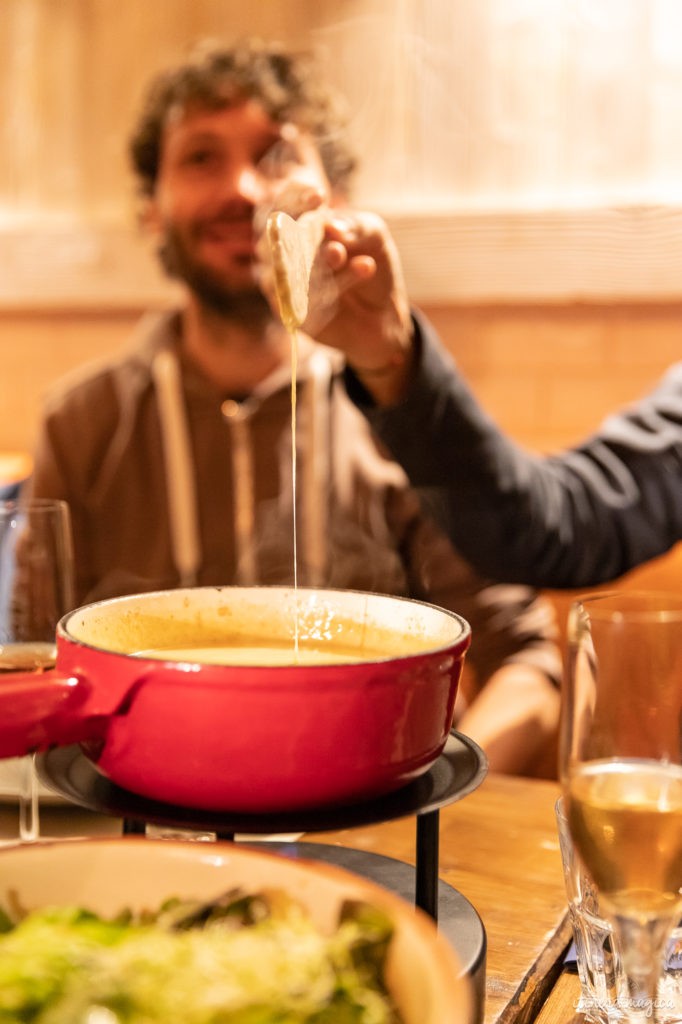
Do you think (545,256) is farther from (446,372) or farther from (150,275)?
(446,372)

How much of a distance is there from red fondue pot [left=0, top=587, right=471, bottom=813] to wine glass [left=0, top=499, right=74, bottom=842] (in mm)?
331

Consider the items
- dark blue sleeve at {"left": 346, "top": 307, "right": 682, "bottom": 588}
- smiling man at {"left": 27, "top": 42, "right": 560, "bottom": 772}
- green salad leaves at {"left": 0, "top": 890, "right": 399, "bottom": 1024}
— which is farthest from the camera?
smiling man at {"left": 27, "top": 42, "right": 560, "bottom": 772}

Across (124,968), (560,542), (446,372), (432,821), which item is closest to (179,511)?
(560,542)

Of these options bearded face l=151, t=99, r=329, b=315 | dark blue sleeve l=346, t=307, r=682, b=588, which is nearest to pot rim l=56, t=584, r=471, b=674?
dark blue sleeve l=346, t=307, r=682, b=588

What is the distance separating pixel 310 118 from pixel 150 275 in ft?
2.45

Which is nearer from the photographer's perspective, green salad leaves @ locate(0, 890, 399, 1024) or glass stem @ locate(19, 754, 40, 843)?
green salad leaves @ locate(0, 890, 399, 1024)

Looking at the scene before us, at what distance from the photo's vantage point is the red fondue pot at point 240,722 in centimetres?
53

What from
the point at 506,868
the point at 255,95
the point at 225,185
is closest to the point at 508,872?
the point at 506,868

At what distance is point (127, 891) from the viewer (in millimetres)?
487

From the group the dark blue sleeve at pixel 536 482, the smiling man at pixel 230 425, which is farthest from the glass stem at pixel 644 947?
the smiling man at pixel 230 425

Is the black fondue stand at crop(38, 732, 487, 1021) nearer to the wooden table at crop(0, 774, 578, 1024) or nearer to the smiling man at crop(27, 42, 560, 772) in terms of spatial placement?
the wooden table at crop(0, 774, 578, 1024)

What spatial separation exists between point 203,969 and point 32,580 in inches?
22.3

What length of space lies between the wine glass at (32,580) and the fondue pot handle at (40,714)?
0.34 meters

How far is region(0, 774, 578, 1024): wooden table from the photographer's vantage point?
692 mm
